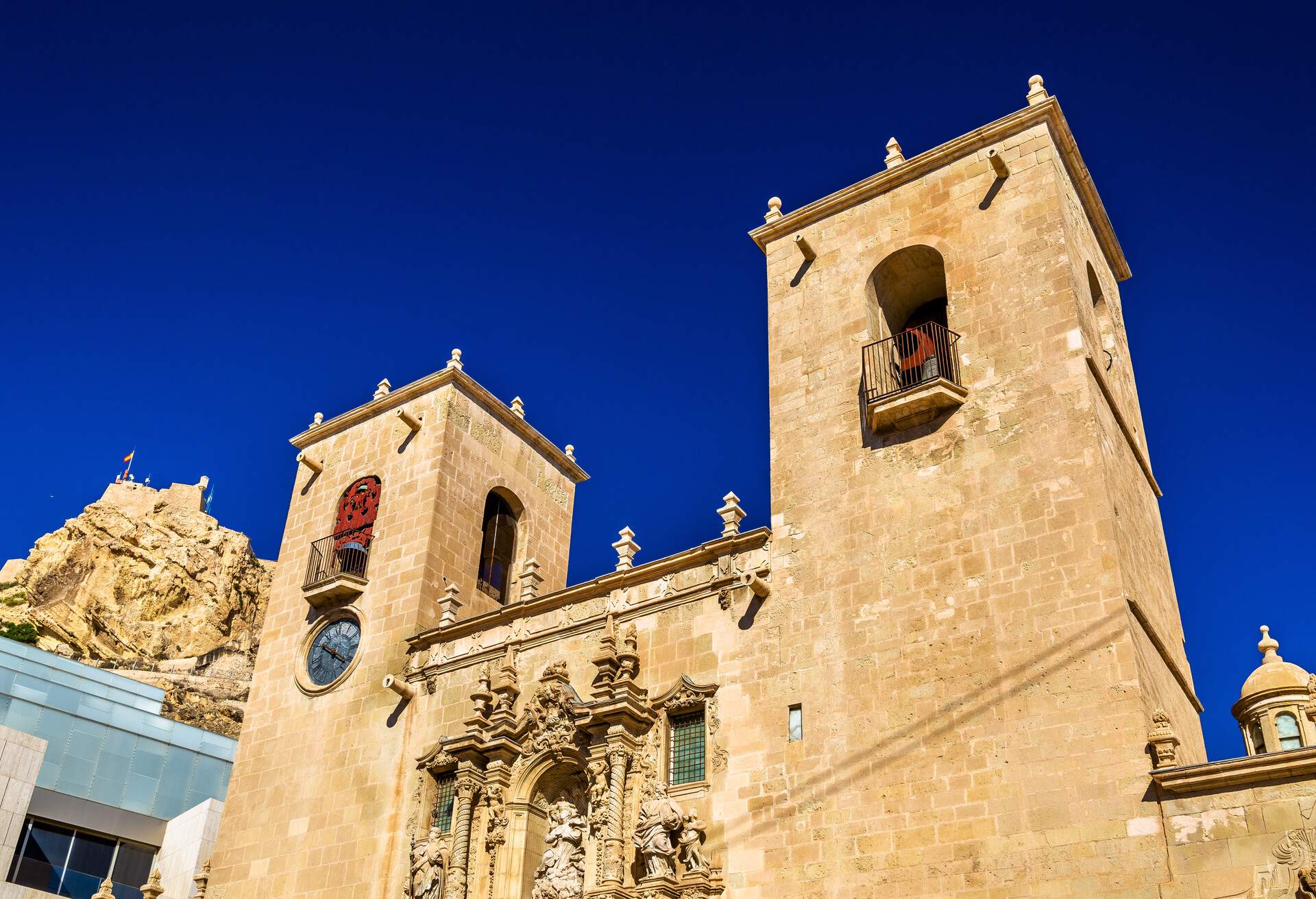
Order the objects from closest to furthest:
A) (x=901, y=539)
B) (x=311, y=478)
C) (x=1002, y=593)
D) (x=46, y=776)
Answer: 1. (x=1002, y=593)
2. (x=901, y=539)
3. (x=311, y=478)
4. (x=46, y=776)

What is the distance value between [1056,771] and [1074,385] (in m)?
5.61

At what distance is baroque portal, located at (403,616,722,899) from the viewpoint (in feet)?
57.6

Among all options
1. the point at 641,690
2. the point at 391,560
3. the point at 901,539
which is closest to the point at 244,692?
the point at 391,560

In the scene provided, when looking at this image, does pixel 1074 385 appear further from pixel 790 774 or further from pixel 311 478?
pixel 311 478

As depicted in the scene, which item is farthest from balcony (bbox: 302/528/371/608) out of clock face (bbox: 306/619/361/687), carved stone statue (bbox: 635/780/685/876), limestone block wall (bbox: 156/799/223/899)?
limestone block wall (bbox: 156/799/223/899)

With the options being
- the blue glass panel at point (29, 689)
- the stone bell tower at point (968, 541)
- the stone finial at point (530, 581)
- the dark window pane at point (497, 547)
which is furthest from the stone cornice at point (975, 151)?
the blue glass panel at point (29, 689)

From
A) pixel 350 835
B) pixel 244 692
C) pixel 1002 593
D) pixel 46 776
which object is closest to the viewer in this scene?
pixel 1002 593

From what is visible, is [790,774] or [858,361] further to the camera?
[858,361]

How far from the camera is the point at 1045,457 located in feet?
55.4

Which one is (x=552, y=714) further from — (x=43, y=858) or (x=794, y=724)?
(x=43, y=858)

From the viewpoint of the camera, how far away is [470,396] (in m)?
26.9

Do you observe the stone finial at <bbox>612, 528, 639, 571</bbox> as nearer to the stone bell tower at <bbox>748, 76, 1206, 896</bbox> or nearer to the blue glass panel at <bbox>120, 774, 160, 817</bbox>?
the stone bell tower at <bbox>748, 76, 1206, 896</bbox>

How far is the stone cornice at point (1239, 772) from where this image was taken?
1310 cm

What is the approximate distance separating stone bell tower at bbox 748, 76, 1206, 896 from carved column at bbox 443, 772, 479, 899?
18.1 ft
